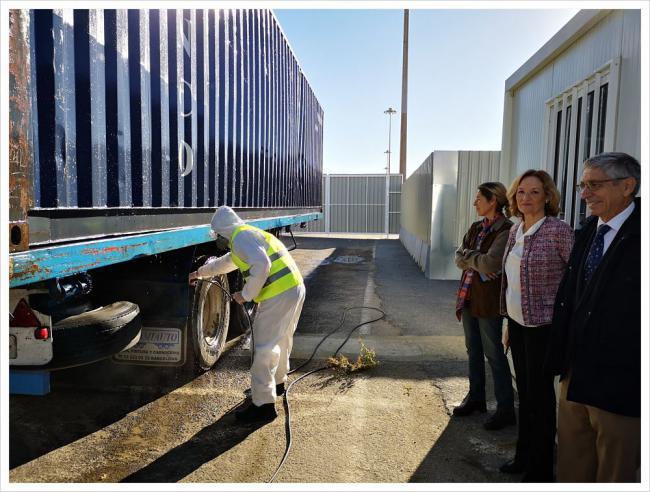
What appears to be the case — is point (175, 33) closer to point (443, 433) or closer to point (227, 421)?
point (227, 421)

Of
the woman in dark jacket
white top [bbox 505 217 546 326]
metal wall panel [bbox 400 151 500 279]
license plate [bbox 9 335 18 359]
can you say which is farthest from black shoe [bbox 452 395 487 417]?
metal wall panel [bbox 400 151 500 279]

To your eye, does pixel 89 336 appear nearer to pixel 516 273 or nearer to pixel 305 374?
pixel 305 374

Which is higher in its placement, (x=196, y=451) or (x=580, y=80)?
(x=580, y=80)

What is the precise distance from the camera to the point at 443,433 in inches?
132

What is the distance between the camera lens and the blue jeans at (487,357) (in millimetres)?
3281

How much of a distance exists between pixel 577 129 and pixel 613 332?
258 centimetres

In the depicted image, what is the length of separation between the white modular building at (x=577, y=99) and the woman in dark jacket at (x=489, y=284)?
0.90m

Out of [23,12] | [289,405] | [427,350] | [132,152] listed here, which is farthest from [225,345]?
[23,12]

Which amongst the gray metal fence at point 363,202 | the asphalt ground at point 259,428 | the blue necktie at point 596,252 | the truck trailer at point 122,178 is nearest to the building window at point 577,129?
the blue necktie at point 596,252

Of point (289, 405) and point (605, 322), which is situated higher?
point (605, 322)

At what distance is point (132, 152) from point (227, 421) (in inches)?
81.1

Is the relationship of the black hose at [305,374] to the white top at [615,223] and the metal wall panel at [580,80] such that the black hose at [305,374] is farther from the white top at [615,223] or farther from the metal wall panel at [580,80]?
the metal wall panel at [580,80]

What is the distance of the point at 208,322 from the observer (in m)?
4.70

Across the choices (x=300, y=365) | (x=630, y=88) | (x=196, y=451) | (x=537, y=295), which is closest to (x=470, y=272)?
(x=537, y=295)
